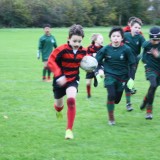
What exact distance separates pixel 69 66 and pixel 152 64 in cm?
200

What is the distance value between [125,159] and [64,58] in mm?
1981

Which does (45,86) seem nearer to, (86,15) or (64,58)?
(64,58)

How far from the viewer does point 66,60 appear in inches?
280

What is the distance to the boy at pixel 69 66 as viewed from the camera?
6.87m

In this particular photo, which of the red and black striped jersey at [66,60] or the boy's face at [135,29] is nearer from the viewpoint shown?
the red and black striped jersey at [66,60]

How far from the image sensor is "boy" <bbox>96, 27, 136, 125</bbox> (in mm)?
7926

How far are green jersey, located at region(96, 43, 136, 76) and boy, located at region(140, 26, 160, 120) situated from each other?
534 mm

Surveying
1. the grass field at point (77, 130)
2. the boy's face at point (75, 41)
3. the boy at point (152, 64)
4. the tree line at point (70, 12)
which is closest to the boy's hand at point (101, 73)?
the boy's face at point (75, 41)

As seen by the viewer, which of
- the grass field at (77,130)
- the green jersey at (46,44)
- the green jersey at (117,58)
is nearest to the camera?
the grass field at (77,130)

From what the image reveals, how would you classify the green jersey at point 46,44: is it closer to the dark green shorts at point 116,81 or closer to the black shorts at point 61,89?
the dark green shorts at point 116,81

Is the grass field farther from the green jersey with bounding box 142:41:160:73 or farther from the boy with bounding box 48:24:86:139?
the green jersey with bounding box 142:41:160:73

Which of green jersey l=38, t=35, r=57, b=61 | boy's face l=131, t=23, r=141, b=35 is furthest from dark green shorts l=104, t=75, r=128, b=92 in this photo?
green jersey l=38, t=35, r=57, b=61

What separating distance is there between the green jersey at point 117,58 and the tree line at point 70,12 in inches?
1899

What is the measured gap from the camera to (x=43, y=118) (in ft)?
27.9
